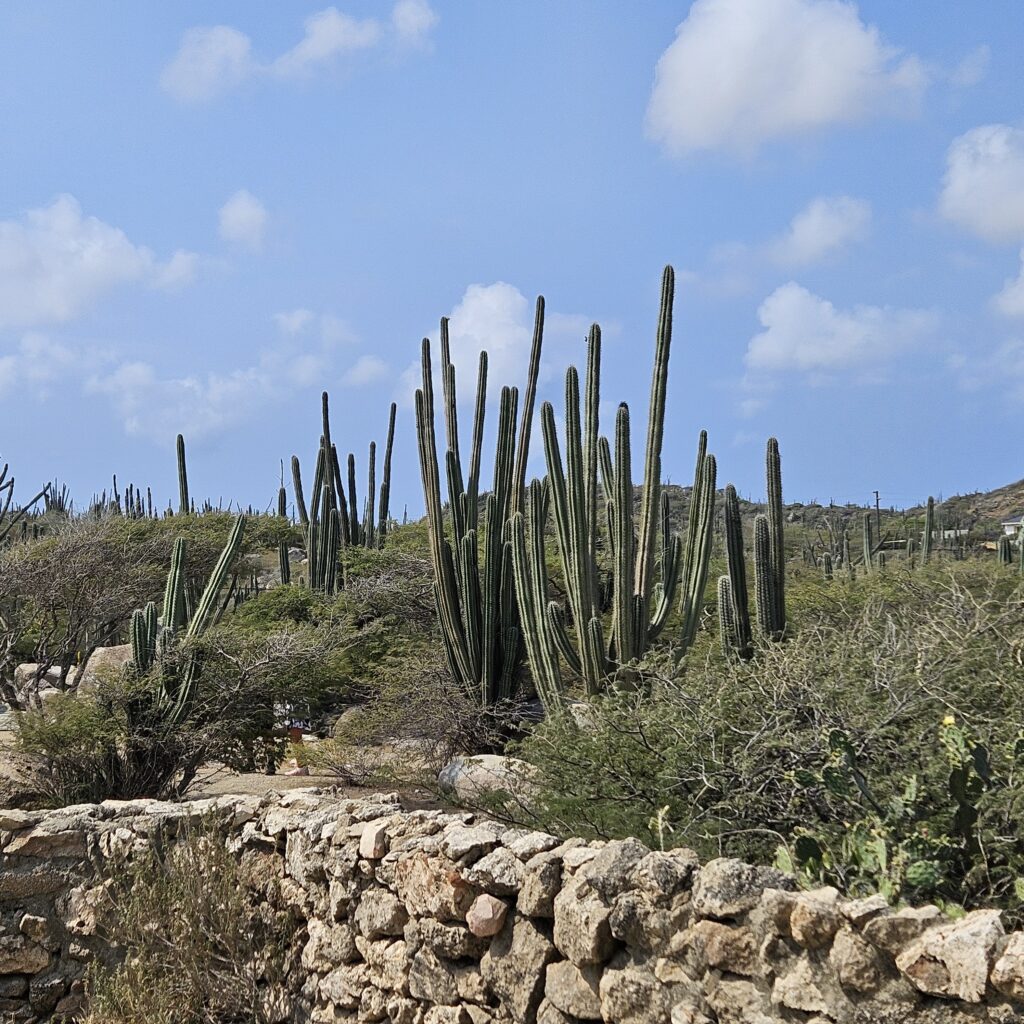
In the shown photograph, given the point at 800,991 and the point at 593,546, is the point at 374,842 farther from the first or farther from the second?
the point at 593,546

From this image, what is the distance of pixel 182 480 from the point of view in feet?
123

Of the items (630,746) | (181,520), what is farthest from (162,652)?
(181,520)

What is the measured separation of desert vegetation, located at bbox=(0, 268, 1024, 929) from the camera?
19.7 feet

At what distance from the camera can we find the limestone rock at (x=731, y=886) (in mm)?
3939

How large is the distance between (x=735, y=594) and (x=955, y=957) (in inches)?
399

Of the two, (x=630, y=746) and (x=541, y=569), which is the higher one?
(x=541, y=569)

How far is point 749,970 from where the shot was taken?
3863 mm

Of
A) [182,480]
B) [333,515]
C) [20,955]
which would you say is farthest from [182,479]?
[20,955]

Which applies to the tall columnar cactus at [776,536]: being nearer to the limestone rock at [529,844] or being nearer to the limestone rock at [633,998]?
the limestone rock at [529,844]

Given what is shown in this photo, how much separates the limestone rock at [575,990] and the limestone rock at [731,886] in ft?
1.84

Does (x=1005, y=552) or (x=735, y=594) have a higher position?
(x=1005, y=552)

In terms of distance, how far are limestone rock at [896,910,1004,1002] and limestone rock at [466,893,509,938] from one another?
1.78 meters

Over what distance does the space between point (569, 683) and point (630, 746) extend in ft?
23.8

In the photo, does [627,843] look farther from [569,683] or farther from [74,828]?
[569,683]
